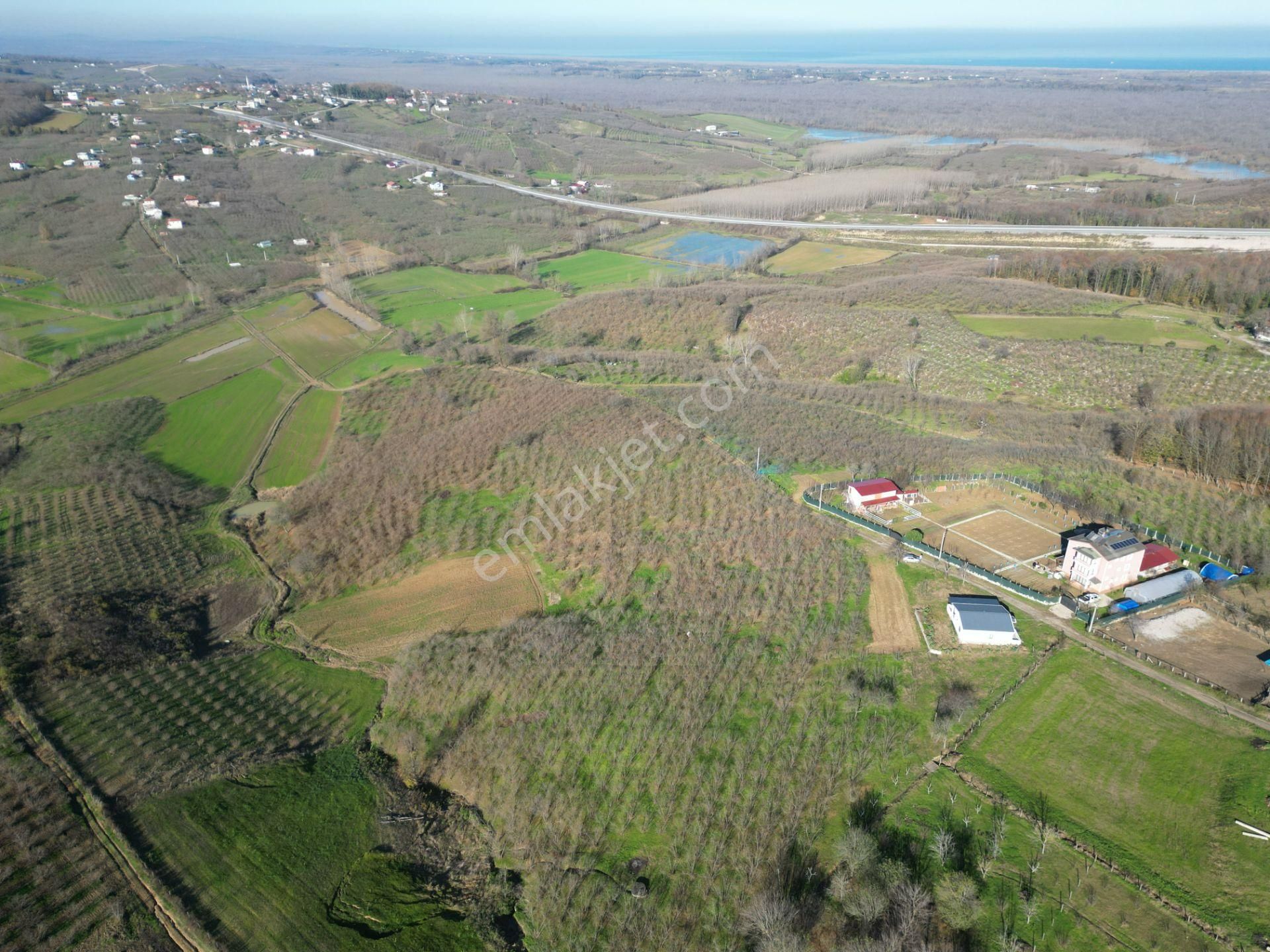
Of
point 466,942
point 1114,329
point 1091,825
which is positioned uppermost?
point 1114,329

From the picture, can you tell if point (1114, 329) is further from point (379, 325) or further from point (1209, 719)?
point (379, 325)

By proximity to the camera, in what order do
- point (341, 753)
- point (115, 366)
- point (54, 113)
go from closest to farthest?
point (341, 753) → point (115, 366) → point (54, 113)

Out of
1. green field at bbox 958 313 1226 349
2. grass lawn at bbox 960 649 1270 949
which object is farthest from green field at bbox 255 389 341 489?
green field at bbox 958 313 1226 349

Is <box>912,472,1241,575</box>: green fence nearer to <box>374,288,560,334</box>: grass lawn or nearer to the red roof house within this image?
the red roof house

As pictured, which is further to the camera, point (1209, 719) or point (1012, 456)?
point (1012, 456)

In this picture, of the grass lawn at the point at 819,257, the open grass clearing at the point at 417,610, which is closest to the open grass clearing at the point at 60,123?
the grass lawn at the point at 819,257

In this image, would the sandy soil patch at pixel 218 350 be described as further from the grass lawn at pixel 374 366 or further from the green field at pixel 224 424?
the grass lawn at pixel 374 366

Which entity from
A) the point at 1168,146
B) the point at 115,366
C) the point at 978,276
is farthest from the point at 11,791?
the point at 1168,146
